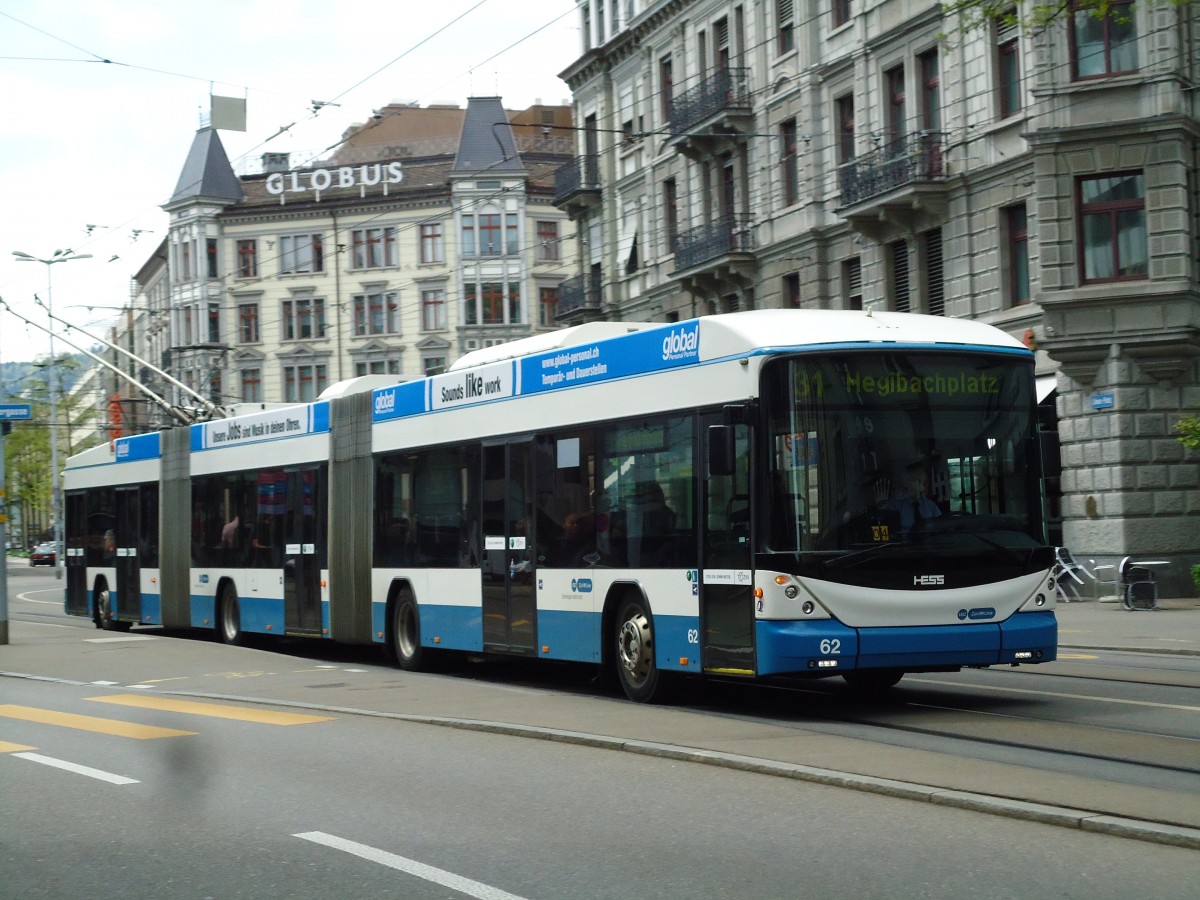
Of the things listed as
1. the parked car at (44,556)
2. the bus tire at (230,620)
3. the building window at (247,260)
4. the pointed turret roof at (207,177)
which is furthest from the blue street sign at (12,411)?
the parked car at (44,556)

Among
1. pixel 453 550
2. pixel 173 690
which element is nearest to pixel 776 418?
pixel 453 550

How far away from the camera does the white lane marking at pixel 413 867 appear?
6535 millimetres

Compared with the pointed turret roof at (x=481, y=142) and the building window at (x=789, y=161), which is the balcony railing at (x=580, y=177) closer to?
the building window at (x=789, y=161)

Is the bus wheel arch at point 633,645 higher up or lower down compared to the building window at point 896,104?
lower down

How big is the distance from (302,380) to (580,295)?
32659 mm

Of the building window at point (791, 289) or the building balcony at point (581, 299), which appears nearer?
the building window at point (791, 289)

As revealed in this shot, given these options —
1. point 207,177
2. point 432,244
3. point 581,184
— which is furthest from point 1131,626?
point 207,177

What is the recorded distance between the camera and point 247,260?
3135 inches

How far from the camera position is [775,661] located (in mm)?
12125

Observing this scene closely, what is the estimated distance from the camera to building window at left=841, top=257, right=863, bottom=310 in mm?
35344

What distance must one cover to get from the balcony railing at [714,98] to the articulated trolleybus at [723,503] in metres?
21.6

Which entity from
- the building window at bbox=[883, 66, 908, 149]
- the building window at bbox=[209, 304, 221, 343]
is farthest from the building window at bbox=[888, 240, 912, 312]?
the building window at bbox=[209, 304, 221, 343]

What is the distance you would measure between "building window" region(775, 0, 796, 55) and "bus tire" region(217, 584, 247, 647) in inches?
762

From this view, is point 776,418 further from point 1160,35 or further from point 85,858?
point 1160,35
